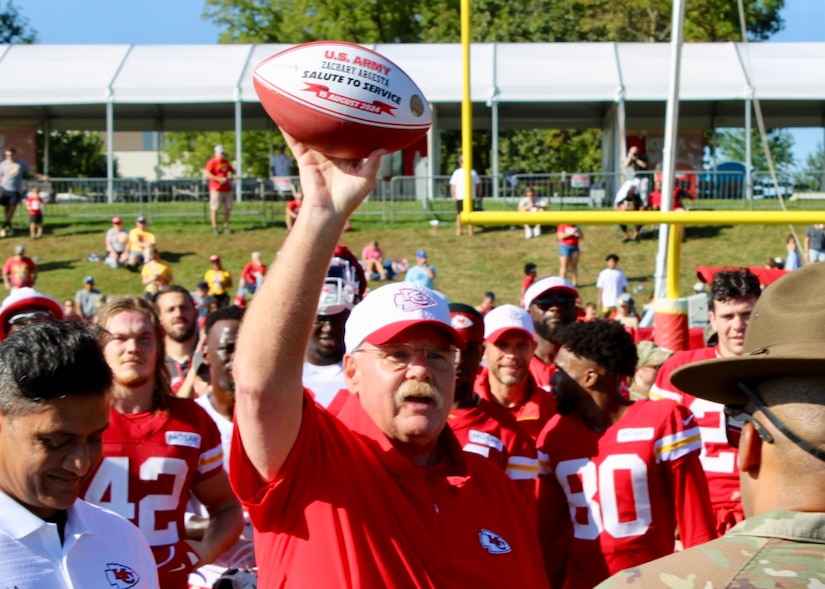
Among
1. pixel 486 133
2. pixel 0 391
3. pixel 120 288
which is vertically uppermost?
pixel 486 133

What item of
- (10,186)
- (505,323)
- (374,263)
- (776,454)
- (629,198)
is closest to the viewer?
(776,454)

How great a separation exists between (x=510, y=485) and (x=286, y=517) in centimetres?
75

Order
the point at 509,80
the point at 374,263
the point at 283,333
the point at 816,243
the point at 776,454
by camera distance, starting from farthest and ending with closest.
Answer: the point at 509,80, the point at 374,263, the point at 816,243, the point at 283,333, the point at 776,454

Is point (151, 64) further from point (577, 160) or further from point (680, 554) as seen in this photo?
point (680, 554)

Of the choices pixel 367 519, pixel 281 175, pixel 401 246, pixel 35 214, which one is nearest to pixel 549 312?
pixel 367 519

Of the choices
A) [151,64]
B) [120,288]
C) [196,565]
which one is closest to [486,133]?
[151,64]

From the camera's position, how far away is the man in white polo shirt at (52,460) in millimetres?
2516

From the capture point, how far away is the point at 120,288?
68.4 feet

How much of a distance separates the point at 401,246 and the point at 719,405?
60.2ft

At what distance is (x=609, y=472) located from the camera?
4.23 metres

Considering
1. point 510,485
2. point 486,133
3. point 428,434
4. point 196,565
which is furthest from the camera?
point 486,133

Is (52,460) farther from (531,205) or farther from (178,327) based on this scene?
(531,205)

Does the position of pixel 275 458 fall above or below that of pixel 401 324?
below

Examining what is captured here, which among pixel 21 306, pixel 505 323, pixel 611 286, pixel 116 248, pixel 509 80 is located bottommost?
pixel 611 286
